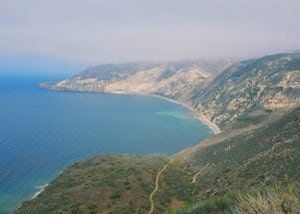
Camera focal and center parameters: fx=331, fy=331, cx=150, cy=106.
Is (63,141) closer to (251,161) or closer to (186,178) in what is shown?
(186,178)

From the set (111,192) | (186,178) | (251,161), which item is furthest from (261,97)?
(111,192)

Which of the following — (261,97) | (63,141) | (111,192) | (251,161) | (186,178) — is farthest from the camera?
(261,97)

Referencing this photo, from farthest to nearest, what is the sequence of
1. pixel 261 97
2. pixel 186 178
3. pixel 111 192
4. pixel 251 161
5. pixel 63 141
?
pixel 261 97
pixel 63 141
pixel 186 178
pixel 251 161
pixel 111 192

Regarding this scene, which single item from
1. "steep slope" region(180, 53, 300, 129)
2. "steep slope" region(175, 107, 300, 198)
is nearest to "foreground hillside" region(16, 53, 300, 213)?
"steep slope" region(175, 107, 300, 198)

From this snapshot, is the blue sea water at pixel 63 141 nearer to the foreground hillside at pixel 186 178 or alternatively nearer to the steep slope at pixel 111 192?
the steep slope at pixel 111 192

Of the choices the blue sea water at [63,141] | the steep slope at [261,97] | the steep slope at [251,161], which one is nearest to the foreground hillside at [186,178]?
the steep slope at [251,161]

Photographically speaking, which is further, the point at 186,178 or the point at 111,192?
the point at 186,178

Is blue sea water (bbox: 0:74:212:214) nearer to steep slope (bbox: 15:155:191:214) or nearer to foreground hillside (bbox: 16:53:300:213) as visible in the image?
steep slope (bbox: 15:155:191:214)

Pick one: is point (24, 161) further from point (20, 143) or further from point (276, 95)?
point (276, 95)

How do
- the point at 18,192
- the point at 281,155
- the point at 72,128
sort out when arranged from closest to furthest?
1. the point at 281,155
2. the point at 18,192
3. the point at 72,128

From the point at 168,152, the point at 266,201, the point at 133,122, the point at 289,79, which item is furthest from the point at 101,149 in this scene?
the point at 266,201

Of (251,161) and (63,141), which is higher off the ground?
(251,161)
